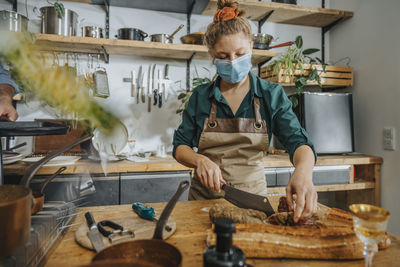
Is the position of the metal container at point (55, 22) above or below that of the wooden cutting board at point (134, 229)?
above

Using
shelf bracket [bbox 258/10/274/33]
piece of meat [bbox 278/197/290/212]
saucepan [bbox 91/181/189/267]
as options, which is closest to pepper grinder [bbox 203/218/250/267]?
saucepan [bbox 91/181/189/267]

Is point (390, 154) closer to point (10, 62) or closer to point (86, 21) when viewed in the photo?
point (10, 62)

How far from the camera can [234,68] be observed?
4.44 feet

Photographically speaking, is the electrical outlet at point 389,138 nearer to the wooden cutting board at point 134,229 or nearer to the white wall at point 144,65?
the white wall at point 144,65

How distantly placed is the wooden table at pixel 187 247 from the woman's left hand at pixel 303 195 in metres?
0.19

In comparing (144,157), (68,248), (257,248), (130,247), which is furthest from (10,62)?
(144,157)

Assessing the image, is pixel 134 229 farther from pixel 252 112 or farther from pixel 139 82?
pixel 139 82

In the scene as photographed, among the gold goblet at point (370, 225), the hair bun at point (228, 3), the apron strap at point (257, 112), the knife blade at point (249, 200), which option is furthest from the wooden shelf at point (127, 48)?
the gold goblet at point (370, 225)

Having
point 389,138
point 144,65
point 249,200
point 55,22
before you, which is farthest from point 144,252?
point 389,138

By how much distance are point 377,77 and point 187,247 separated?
8.72 feet

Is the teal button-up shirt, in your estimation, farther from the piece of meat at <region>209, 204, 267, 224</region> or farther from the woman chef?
the piece of meat at <region>209, 204, 267, 224</region>

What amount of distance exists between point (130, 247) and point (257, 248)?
13.7 inches

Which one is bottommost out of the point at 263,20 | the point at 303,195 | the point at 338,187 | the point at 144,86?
the point at 338,187

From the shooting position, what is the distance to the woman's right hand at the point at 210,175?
1.03 meters
